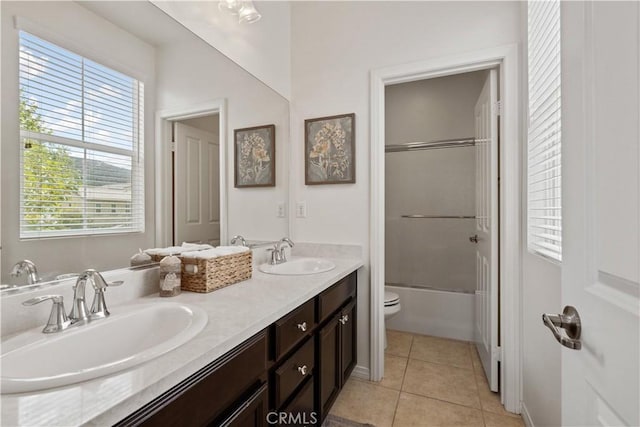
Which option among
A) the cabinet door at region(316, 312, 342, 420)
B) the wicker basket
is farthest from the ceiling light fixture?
the cabinet door at region(316, 312, 342, 420)

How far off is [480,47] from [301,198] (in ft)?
4.69

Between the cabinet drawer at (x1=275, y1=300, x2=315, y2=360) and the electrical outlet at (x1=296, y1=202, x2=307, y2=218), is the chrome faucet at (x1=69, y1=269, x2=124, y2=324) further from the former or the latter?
the electrical outlet at (x1=296, y1=202, x2=307, y2=218)

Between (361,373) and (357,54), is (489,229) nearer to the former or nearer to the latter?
(361,373)

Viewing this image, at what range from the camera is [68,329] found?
76cm

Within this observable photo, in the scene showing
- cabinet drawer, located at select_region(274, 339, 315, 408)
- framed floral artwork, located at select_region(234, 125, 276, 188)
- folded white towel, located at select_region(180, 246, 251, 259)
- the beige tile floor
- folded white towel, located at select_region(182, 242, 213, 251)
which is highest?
framed floral artwork, located at select_region(234, 125, 276, 188)

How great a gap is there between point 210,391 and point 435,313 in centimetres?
240

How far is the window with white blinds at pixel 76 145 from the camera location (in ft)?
2.65

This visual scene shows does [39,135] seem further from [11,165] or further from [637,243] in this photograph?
[637,243]

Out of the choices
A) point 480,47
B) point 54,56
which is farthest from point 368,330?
point 54,56

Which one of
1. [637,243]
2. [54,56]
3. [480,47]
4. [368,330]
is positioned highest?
[480,47]

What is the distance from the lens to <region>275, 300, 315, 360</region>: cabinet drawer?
101 centimetres

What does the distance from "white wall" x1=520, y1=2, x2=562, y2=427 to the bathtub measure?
984 mm

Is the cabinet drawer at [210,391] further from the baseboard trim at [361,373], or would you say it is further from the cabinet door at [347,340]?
the baseboard trim at [361,373]

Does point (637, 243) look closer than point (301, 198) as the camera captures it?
Yes
